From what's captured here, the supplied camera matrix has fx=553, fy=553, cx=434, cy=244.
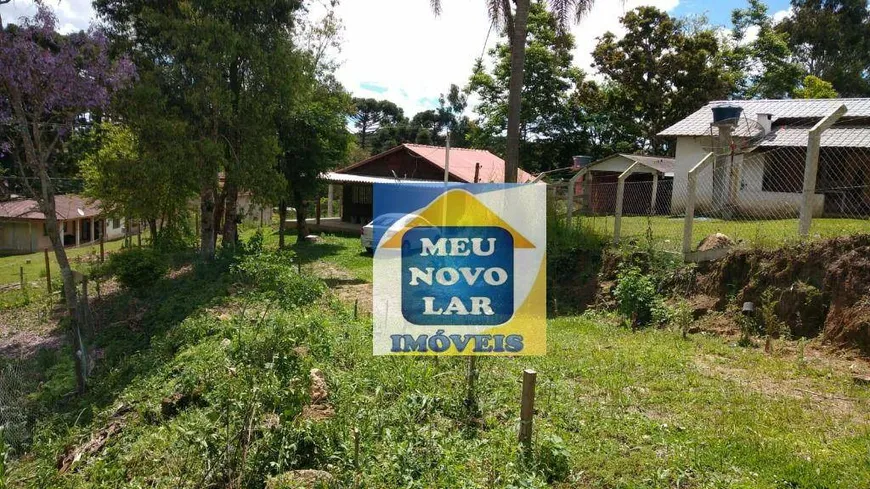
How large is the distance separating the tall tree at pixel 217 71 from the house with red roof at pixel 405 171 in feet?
21.1

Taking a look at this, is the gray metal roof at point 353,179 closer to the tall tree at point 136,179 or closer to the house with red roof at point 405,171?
the house with red roof at point 405,171

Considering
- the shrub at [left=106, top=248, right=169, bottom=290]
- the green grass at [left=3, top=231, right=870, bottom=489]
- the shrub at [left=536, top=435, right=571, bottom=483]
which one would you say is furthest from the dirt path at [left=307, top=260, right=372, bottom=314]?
the shrub at [left=536, top=435, right=571, bottom=483]

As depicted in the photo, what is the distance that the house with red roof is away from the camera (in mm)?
22125

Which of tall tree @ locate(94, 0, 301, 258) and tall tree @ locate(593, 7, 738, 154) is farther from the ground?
tall tree @ locate(593, 7, 738, 154)

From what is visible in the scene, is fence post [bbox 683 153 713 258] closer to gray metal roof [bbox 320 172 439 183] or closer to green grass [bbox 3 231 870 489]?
green grass [bbox 3 231 870 489]

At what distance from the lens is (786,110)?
16266 millimetres

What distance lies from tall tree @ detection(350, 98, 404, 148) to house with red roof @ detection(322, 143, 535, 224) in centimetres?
3709

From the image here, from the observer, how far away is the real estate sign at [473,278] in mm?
4203

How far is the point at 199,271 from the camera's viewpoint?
1227 cm

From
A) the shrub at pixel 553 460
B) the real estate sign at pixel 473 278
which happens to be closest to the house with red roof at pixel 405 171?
the real estate sign at pixel 473 278

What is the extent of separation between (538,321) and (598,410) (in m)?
0.92

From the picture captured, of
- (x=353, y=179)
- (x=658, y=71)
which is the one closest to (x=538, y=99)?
(x=658, y=71)

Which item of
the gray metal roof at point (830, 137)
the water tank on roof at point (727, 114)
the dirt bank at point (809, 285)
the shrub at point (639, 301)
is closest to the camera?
the dirt bank at point (809, 285)

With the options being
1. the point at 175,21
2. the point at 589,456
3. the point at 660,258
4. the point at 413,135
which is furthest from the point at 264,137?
the point at 413,135
